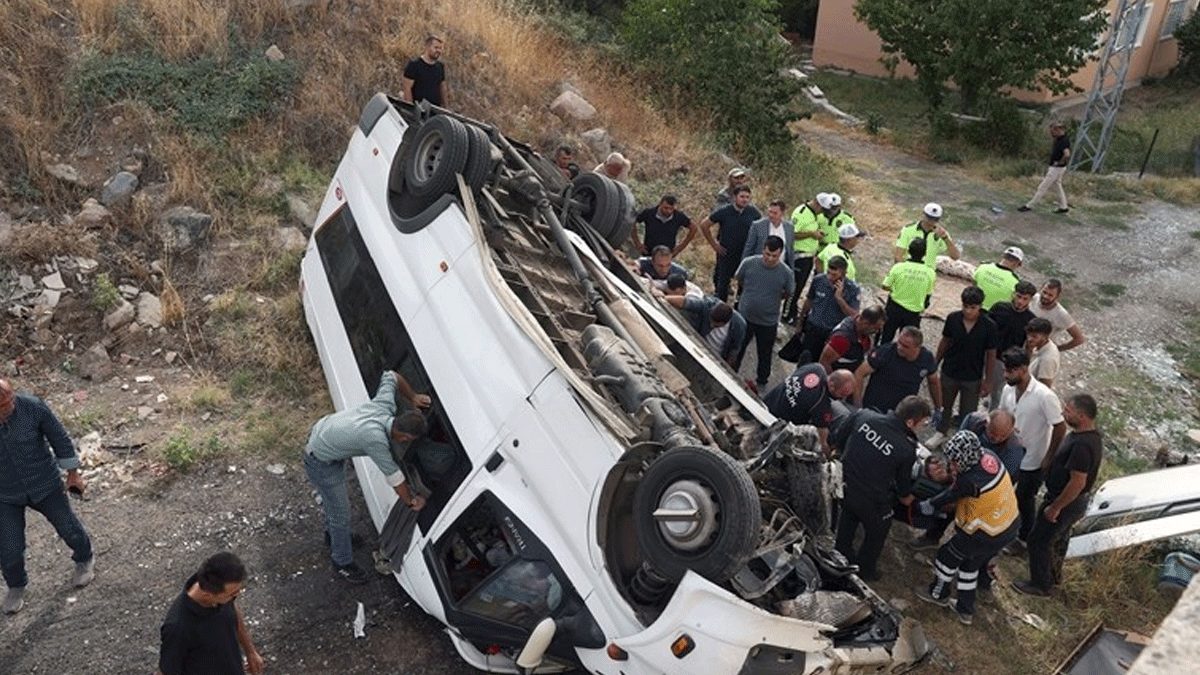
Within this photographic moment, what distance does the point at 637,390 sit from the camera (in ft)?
12.7

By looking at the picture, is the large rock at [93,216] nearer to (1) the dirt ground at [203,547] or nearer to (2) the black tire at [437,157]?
(1) the dirt ground at [203,547]

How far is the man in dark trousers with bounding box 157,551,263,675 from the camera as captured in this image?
3123 mm

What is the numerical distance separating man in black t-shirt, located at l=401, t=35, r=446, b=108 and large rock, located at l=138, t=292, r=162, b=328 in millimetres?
2834

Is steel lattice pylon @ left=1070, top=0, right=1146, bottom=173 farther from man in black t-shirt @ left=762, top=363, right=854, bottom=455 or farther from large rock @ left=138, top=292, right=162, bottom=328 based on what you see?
large rock @ left=138, top=292, right=162, bottom=328

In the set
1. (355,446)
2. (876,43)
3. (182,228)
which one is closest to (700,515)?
(355,446)

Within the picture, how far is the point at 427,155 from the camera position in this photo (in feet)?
17.2

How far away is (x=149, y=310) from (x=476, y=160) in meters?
3.19

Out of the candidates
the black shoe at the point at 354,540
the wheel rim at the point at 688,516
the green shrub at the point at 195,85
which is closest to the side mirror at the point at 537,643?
the wheel rim at the point at 688,516

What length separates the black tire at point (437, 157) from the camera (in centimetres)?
496

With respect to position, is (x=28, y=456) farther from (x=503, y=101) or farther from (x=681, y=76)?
(x=681, y=76)

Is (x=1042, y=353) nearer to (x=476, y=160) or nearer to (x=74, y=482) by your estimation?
(x=476, y=160)

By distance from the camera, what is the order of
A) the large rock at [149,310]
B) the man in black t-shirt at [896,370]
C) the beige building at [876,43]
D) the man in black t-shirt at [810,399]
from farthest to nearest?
1. the beige building at [876,43]
2. the large rock at [149,310]
3. the man in black t-shirt at [896,370]
4. the man in black t-shirt at [810,399]

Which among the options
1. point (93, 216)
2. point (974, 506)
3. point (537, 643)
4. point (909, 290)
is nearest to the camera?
point (537, 643)

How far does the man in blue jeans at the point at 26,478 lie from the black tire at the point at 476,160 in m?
2.38
